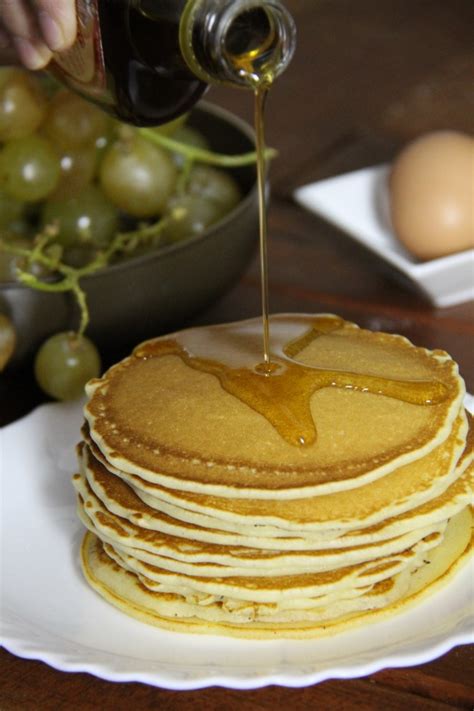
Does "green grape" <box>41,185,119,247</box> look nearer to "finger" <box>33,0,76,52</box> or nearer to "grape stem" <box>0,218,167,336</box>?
"grape stem" <box>0,218,167,336</box>

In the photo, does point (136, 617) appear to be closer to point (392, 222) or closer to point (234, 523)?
point (234, 523)

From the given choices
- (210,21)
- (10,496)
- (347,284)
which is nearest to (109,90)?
(210,21)

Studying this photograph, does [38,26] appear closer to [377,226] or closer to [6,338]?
[6,338]

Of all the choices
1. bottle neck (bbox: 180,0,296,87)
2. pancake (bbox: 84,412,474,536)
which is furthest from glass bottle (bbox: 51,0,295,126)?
pancake (bbox: 84,412,474,536)

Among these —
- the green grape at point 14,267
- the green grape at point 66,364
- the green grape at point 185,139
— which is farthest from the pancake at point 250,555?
the green grape at point 185,139

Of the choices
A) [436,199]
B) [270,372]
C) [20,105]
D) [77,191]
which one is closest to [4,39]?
[20,105]

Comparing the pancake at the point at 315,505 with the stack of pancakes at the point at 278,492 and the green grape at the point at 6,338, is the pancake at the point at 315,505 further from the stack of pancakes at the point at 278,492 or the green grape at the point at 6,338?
the green grape at the point at 6,338
